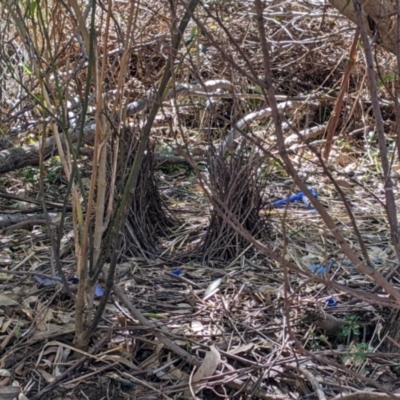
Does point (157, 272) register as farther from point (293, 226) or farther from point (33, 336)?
point (293, 226)

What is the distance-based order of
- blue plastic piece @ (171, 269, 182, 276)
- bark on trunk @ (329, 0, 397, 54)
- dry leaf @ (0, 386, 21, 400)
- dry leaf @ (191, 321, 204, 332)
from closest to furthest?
dry leaf @ (0, 386, 21, 400)
bark on trunk @ (329, 0, 397, 54)
dry leaf @ (191, 321, 204, 332)
blue plastic piece @ (171, 269, 182, 276)

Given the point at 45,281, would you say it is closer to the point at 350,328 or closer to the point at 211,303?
the point at 211,303

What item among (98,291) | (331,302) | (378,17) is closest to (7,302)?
(98,291)

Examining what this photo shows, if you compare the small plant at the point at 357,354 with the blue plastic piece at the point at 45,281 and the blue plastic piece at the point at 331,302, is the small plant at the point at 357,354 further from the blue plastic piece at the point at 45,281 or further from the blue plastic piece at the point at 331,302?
the blue plastic piece at the point at 45,281

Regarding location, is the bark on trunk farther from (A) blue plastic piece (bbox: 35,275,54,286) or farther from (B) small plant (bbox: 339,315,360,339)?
(A) blue plastic piece (bbox: 35,275,54,286)

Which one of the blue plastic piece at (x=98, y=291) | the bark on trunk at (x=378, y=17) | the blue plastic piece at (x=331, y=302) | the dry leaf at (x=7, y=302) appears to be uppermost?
the bark on trunk at (x=378, y=17)

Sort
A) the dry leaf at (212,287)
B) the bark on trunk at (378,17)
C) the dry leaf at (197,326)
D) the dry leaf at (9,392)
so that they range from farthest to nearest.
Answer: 1. the dry leaf at (212,287)
2. the dry leaf at (197,326)
3. the bark on trunk at (378,17)
4. the dry leaf at (9,392)

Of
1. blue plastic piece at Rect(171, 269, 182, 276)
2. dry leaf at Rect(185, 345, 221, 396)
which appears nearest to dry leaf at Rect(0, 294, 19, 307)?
blue plastic piece at Rect(171, 269, 182, 276)

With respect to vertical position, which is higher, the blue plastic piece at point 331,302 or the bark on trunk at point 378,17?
the bark on trunk at point 378,17

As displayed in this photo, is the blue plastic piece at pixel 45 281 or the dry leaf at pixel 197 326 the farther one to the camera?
the blue plastic piece at pixel 45 281

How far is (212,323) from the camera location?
2.16 m

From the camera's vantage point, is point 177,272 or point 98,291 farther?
point 177,272

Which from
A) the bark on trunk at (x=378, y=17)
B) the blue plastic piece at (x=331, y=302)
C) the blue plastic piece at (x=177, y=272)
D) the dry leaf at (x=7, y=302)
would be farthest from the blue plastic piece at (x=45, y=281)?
the bark on trunk at (x=378, y=17)

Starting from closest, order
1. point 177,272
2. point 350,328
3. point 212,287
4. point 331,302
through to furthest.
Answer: point 350,328 → point 331,302 → point 212,287 → point 177,272
